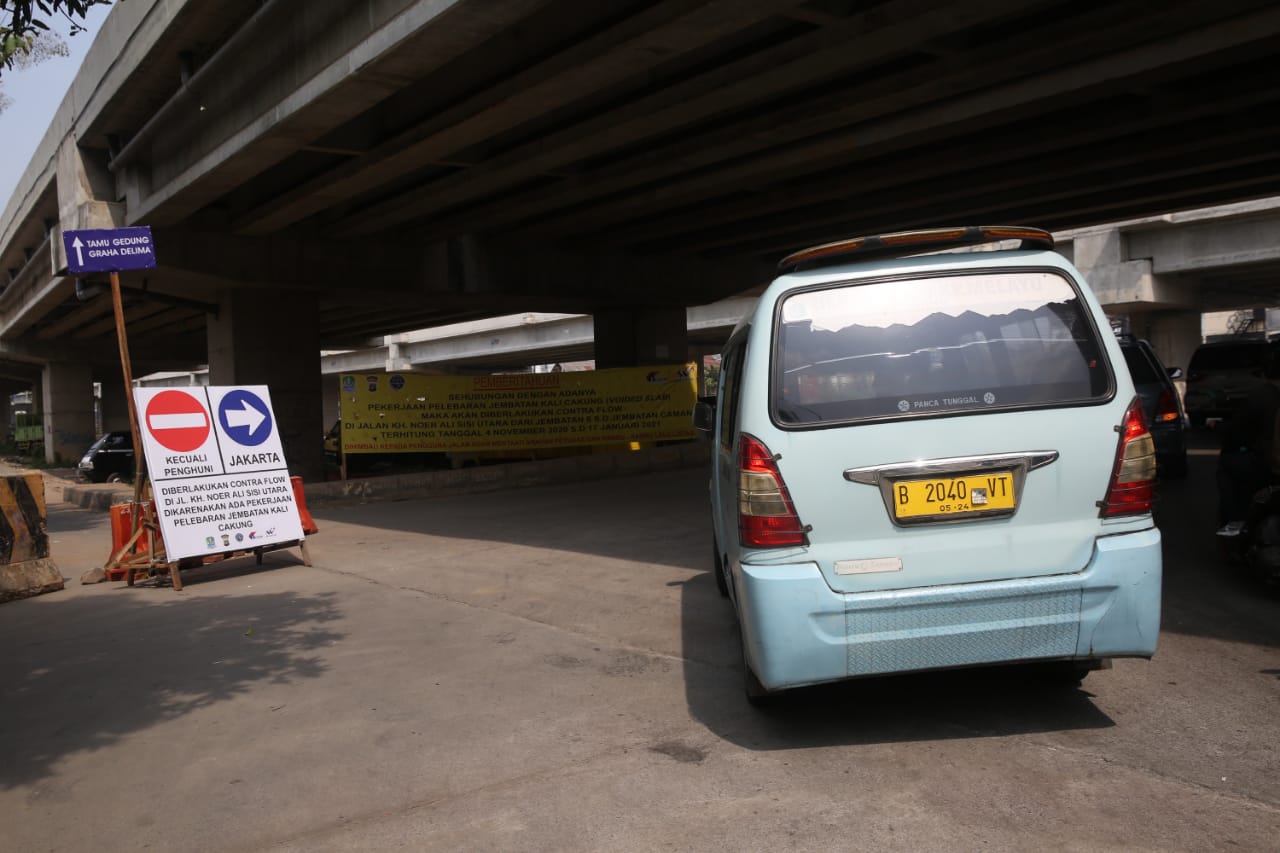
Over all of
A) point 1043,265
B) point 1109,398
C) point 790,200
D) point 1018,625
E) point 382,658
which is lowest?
point 382,658

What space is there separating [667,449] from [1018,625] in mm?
15939

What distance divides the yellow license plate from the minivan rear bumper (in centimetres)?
30

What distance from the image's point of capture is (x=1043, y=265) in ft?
14.2

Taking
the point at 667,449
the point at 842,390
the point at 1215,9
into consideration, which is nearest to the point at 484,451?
the point at 667,449

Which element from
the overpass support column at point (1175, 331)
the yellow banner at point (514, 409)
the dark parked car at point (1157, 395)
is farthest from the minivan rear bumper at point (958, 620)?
the overpass support column at point (1175, 331)

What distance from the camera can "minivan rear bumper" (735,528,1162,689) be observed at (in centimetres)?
396

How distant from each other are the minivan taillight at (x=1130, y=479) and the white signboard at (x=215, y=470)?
7.69m

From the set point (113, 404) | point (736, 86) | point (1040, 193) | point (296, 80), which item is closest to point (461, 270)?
point (296, 80)

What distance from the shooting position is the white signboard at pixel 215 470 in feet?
29.1

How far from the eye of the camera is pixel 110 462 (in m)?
25.8

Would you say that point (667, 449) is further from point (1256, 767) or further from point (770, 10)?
point (1256, 767)

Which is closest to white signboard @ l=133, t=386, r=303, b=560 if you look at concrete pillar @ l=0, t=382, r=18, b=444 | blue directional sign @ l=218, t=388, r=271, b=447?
blue directional sign @ l=218, t=388, r=271, b=447

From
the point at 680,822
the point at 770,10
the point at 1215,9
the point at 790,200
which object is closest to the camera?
the point at 680,822

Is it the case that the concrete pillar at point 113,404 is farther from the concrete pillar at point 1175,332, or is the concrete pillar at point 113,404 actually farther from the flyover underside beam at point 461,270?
the concrete pillar at point 1175,332
